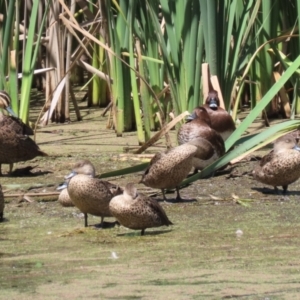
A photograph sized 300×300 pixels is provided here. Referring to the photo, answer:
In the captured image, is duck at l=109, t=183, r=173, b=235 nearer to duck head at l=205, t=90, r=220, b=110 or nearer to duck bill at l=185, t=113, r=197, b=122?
duck bill at l=185, t=113, r=197, b=122

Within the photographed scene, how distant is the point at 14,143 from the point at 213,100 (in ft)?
5.69

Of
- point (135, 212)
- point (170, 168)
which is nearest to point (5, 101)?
point (170, 168)

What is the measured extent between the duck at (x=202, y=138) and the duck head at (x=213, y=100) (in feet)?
0.44

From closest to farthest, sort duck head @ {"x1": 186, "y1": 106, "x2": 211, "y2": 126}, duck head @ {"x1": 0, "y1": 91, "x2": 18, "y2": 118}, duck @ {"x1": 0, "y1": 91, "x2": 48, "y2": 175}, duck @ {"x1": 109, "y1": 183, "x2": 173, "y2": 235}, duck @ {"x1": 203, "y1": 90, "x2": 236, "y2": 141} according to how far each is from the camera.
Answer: duck @ {"x1": 109, "y1": 183, "x2": 173, "y2": 235}, duck head @ {"x1": 186, "y1": 106, "x2": 211, "y2": 126}, duck @ {"x1": 203, "y1": 90, "x2": 236, "y2": 141}, duck @ {"x1": 0, "y1": 91, "x2": 48, "y2": 175}, duck head @ {"x1": 0, "y1": 91, "x2": 18, "y2": 118}

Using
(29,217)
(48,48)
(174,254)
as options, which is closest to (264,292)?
(174,254)

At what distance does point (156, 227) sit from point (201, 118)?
81.9 inches

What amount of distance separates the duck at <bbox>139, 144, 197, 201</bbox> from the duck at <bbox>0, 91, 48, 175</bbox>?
1902 millimetres

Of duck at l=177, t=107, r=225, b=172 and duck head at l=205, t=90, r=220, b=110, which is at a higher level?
duck head at l=205, t=90, r=220, b=110

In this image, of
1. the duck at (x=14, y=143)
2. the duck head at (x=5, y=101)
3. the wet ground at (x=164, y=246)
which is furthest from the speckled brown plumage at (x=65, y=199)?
the duck head at (x=5, y=101)

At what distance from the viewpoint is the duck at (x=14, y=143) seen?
830 centimetres

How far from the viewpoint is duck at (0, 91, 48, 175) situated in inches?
327

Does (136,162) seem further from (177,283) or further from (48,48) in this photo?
(177,283)

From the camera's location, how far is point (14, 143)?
27.3 feet

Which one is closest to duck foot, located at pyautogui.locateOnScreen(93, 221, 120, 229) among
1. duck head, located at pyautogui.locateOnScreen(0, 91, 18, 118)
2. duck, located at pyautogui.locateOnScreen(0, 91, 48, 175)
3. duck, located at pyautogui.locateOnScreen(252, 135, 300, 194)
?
duck, located at pyautogui.locateOnScreen(252, 135, 300, 194)
